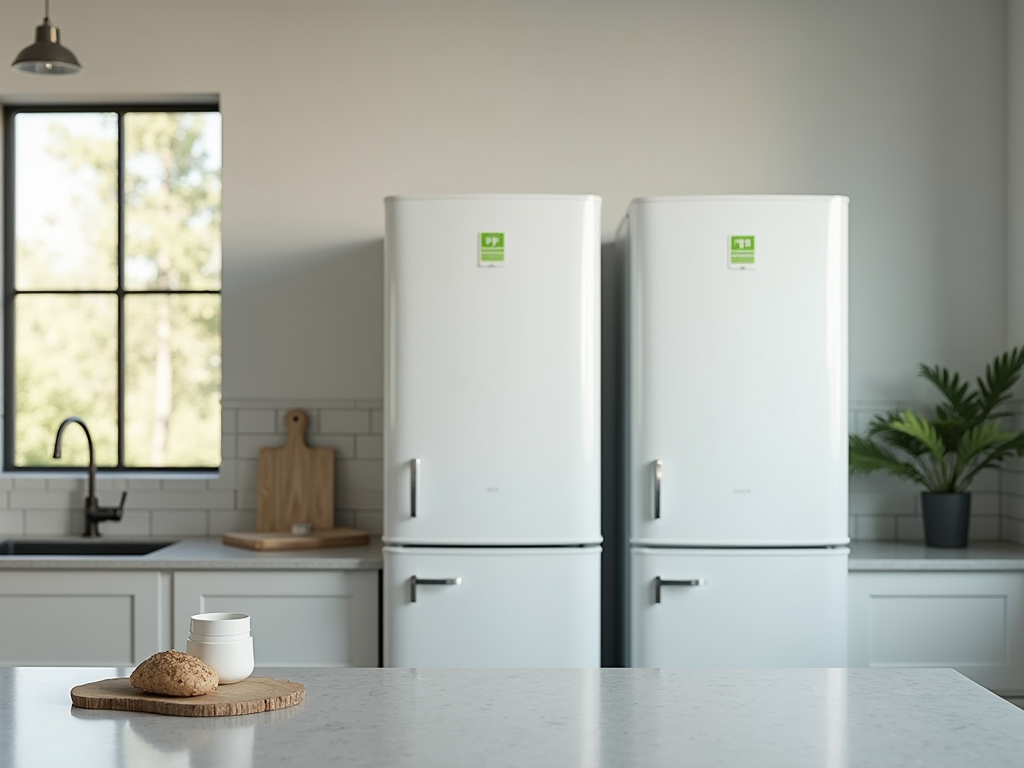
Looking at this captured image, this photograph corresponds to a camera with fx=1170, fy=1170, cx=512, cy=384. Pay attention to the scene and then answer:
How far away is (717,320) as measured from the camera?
348cm

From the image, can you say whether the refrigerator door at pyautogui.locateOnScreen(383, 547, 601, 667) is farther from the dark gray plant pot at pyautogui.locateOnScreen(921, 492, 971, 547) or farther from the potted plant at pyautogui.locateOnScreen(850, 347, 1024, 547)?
the dark gray plant pot at pyautogui.locateOnScreen(921, 492, 971, 547)

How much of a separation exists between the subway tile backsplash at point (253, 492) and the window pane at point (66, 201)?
0.81 meters

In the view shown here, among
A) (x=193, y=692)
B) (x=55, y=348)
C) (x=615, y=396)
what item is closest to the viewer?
(x=193, y=692)

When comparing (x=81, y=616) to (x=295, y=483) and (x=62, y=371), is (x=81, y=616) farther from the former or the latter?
(x=62, y=371)

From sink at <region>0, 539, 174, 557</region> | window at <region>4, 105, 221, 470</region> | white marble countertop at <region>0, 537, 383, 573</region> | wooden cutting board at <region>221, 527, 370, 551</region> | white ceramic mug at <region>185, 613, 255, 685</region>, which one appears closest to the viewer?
white ceramic mug at <region>185, 613, 255, 685</region>

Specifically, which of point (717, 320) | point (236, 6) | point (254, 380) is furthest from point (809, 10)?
point (254, 380)

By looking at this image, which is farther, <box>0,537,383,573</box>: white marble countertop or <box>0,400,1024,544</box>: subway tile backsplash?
<box>0,400,1024,544</box>: subway tile backsplash

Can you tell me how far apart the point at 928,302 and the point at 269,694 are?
126 inches

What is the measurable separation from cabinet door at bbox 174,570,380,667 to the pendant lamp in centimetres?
160

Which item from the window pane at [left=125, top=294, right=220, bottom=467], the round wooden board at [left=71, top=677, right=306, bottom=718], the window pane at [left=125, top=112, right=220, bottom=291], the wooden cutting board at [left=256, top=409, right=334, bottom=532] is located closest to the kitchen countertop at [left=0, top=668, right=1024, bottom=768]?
the round wooden board at [left=71, top=677, right=306, bottom=718]

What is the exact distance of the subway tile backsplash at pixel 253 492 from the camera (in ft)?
13.8

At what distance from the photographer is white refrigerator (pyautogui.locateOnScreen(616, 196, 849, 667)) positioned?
348cm

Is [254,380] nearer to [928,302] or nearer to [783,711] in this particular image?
[928,302]

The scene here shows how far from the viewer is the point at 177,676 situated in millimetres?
1705
